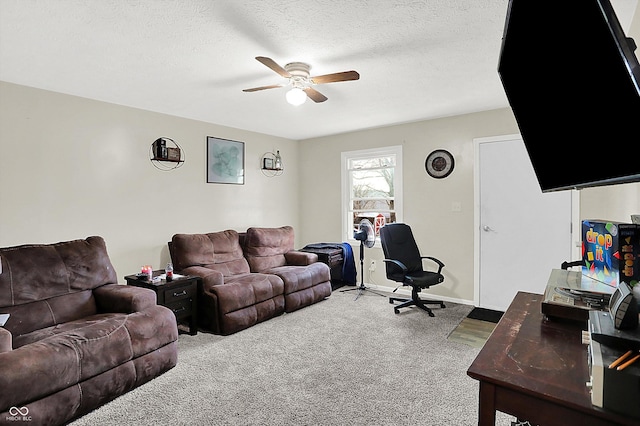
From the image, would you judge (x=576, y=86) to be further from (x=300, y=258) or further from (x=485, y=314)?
(x=300, y=258)

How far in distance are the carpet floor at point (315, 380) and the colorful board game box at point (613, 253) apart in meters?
1.17

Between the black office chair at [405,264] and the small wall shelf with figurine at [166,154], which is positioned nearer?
the black office chair at [405,264]

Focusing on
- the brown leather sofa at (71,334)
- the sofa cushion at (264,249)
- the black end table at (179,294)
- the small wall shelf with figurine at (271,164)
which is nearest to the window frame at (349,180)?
the small wall shelf with figurine at (271,164)

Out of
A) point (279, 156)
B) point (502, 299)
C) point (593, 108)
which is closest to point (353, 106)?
point (279, 156)

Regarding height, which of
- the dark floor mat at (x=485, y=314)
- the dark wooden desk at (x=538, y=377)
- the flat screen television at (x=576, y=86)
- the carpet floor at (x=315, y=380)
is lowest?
the carpet floor at (x=315, y=380)

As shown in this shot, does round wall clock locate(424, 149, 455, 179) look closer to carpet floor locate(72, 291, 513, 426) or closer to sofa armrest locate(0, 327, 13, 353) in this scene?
carpet floor locate(72, 291, 513, 426)

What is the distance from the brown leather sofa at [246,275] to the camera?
3426mm

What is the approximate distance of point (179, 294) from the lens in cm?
330

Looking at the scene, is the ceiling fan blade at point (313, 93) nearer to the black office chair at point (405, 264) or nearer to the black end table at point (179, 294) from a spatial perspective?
the black office chair at point (405, 264)

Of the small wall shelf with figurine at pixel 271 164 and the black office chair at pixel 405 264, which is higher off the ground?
the small wall shelf with figurine at pixel 271 164

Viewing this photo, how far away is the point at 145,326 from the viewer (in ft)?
8.23

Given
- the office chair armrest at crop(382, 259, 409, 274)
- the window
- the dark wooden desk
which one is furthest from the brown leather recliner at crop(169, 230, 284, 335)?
the dark wooden desk

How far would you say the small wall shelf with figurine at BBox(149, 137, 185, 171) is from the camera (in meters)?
4.00

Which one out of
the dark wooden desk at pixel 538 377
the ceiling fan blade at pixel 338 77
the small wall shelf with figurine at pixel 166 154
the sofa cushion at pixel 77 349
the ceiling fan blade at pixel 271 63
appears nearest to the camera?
the dark wooden desk at pixel 538 377
